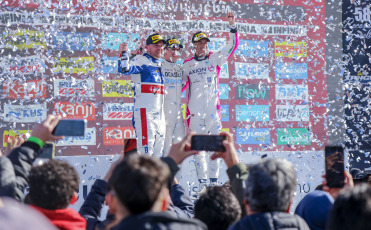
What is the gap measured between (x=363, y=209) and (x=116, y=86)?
4.55m

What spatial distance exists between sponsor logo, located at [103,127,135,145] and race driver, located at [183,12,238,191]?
2.96ft

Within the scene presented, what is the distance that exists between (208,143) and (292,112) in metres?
4.50

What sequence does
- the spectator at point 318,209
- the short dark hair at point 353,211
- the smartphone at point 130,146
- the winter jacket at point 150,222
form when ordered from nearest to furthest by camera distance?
1. the short dark hair at point 353,211
2. the winter jacket at point 150,222
3. the smartphone at point 130,146
4. the spectator at point 318,209

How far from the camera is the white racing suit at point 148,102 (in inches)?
185

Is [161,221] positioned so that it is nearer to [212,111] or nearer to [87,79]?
[212,111]

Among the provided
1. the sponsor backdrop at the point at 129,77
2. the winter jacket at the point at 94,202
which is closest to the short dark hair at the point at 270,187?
the winter jacket at the point at 94,202

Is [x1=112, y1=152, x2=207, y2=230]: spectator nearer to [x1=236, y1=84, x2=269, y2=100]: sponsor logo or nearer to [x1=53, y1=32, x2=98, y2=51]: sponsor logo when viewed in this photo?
[x1=53, y1=32, x2=98, y2=51]: sponsor logo

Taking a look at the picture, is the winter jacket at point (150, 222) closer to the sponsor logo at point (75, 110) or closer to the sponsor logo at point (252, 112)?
the sponsor logo at point (75, 110)

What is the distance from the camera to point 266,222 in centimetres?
149

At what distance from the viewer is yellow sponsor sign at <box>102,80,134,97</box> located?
5324mm

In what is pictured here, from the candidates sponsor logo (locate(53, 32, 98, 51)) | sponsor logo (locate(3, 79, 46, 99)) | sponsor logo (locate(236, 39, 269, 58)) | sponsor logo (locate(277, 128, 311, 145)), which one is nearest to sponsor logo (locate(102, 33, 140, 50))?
sponsor logo (locate(53, 32, 98, 51))

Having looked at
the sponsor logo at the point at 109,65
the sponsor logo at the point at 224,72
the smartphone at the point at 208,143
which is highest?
the sponsor logo at the point at 109,65

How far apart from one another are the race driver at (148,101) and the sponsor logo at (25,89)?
1151mm

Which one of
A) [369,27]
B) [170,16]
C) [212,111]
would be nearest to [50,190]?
[212,111]
